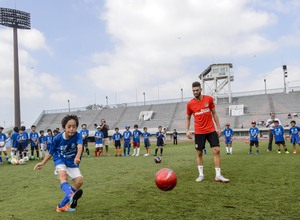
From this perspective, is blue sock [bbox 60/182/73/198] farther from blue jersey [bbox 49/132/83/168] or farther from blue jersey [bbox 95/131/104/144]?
blue jersey [bbox 95/131/104/144]

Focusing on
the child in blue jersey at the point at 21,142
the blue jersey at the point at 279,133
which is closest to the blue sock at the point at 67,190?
the child in blue jersey at the point at 21,142

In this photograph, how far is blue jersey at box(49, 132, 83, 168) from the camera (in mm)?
5562

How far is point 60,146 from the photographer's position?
18.3ft

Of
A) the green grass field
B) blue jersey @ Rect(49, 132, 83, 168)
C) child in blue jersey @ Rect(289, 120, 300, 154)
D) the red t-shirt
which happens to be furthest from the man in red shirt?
child in blue jersey @ Rect(289, 120, 300, 154)

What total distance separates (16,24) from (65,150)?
53090 mm

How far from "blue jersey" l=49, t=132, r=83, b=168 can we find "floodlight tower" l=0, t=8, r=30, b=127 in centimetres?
5206

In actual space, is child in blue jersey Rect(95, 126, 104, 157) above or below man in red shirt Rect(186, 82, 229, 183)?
below

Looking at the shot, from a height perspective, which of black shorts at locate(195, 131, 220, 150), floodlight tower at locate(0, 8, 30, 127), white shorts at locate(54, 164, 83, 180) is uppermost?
floodlight tower at locate(0, 8, 30, 127)

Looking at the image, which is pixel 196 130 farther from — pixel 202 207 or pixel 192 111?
pixel 202 207

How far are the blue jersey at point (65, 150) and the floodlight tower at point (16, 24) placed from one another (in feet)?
171

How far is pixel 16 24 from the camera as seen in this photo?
170 feet

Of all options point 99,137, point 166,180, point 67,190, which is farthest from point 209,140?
point 99,137

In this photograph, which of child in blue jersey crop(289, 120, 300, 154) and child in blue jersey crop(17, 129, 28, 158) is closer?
child in blue jersey crop(289, 120, 300, 154)

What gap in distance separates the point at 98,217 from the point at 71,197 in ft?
1.95
